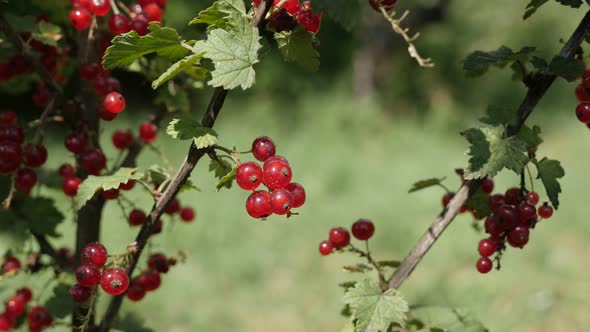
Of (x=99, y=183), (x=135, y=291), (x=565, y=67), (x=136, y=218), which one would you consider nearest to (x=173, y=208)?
(x=136, y=218)

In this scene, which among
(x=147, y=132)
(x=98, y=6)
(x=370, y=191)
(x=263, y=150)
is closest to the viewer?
(x=263, y=150)

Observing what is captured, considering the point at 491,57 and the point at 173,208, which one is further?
the point at 173,208

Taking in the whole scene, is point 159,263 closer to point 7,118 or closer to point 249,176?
point 7,118

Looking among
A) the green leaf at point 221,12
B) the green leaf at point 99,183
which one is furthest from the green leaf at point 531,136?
the green leaf at point 99,183

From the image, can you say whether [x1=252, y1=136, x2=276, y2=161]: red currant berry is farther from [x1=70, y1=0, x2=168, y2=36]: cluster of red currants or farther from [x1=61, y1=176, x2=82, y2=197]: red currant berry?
[x1=61, y1=176, x2=82, y2=197]: red currant berry

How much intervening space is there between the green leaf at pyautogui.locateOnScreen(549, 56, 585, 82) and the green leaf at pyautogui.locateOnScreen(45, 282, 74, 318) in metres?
1.58

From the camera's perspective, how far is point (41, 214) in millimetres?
1919

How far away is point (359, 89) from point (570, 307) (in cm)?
460

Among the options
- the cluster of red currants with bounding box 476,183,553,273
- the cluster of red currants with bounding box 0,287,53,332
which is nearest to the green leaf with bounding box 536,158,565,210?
the cluster of red currants with bounding box 476,183,553,273

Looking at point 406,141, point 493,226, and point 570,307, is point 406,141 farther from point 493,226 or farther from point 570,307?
point 493,226

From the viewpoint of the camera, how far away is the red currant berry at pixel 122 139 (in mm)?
2012

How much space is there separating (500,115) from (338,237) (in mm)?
517

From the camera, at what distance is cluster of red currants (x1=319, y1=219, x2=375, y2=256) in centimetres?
168

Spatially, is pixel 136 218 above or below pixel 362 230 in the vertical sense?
below
